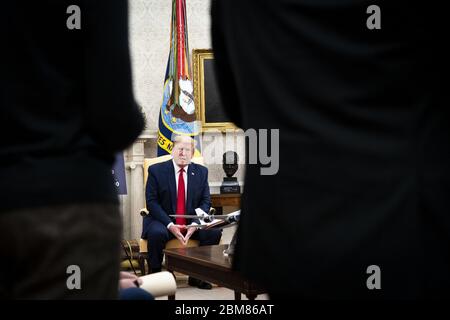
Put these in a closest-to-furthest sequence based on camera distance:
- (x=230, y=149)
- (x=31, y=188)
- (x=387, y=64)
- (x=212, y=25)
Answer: (x=387, y=64), (x=31, y=188), (x=212, y=25), (x=230, y=149)

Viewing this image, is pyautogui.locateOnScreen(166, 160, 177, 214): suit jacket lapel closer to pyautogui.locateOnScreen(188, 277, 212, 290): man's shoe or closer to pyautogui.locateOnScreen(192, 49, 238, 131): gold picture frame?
pyautogui.locateOnScreen(188, 277, 212, 290): man's shoe

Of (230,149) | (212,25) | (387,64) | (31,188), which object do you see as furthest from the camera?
(230,149)

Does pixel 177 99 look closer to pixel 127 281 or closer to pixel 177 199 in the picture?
pixel 177 199

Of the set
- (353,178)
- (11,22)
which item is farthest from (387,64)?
(11,22)

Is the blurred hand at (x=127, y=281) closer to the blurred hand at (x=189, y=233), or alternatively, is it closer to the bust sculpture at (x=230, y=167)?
the blurred hand at (x=189, y=233)

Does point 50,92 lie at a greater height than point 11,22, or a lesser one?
lesser

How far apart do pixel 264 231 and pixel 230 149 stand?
23.2ft

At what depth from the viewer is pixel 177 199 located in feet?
19.0

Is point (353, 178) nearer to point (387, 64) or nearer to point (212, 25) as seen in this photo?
point (387, 64)

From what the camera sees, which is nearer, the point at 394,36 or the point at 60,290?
the point at 394,36

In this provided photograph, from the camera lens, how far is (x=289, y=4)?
956 mm

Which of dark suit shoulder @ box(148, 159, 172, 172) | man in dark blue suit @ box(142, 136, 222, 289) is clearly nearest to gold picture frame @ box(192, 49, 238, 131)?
man in dark blue suit @ box(142, 136, 222, 289)

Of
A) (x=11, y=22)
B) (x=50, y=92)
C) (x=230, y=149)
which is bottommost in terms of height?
(x=230, y=149)

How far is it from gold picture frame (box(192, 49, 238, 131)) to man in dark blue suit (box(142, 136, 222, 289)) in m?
2.08
